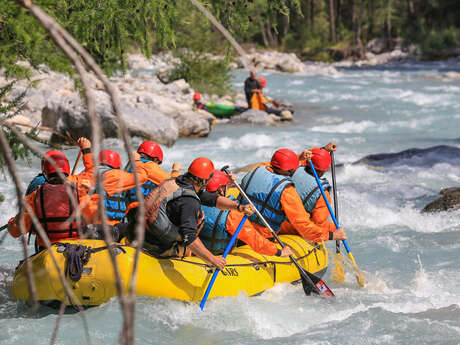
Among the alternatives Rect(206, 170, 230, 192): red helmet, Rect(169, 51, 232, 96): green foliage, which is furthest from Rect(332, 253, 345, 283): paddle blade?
Rect(169, 51, 232, 96): green foliage

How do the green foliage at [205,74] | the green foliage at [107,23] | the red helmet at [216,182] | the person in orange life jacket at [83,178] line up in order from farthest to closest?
the green foliage at [205,74] < the red helmet at [216,182] < the person in orange life jacket at [83,178] < the green foliage at [107,23]

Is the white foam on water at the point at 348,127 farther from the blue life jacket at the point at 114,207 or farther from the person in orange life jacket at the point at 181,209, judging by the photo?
the person in orange life jacket at the point at 181,209

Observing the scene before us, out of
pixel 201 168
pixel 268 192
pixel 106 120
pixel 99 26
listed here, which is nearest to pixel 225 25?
pixel 99 26

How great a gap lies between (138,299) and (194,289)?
466 millimetres

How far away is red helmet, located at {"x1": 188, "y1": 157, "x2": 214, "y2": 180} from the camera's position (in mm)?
4559

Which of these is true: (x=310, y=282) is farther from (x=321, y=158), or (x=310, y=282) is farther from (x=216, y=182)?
(x=321, y=158)

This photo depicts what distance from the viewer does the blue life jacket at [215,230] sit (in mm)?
5297

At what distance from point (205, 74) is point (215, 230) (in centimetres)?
1538

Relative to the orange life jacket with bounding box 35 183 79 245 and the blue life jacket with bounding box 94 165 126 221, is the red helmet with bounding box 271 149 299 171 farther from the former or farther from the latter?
the orange life jacket with bounding box 35 183 79 245

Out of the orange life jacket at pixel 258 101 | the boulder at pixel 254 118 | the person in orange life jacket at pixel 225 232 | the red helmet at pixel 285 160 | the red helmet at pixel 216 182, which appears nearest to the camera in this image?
the red helmet at pixel 216 182

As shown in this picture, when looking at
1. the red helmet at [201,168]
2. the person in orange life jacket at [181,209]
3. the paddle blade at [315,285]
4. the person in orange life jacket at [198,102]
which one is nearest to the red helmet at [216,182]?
the person in orange life jacket at [181,209]

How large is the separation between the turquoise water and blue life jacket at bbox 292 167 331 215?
89 centimetres

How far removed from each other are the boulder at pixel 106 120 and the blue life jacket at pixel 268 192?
22.4ft

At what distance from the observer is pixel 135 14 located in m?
4.30
